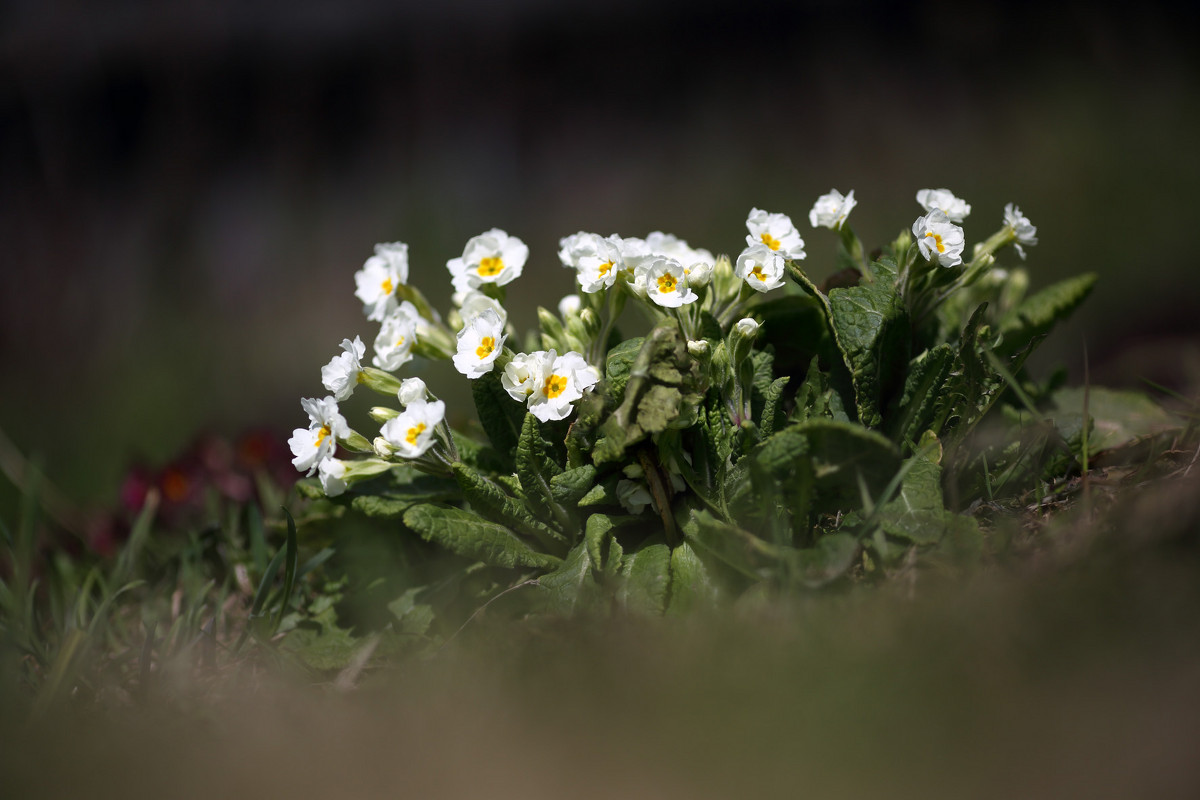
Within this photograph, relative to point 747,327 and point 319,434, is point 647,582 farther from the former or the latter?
point 319,434

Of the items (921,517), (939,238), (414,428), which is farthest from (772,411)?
(414,428)

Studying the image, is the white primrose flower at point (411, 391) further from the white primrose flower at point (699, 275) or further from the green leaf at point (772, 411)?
the green leaf at point (772, 411)

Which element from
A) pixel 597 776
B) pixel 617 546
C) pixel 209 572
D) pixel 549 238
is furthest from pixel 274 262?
pixel 597 776

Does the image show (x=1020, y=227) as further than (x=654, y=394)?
Yes

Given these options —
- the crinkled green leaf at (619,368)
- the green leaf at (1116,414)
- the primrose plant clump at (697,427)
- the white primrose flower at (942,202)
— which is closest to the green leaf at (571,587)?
the primrose plant clump at (697,427)

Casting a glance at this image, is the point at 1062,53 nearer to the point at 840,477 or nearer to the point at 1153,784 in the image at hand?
the point at 840,477

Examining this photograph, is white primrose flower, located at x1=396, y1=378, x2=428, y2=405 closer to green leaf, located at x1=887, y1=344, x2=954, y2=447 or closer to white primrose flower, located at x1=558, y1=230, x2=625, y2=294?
white primrose flower, located at x1=558, y1=230, x2=625, y2=294

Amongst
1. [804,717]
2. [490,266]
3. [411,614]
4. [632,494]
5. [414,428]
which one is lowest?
[411,614]
